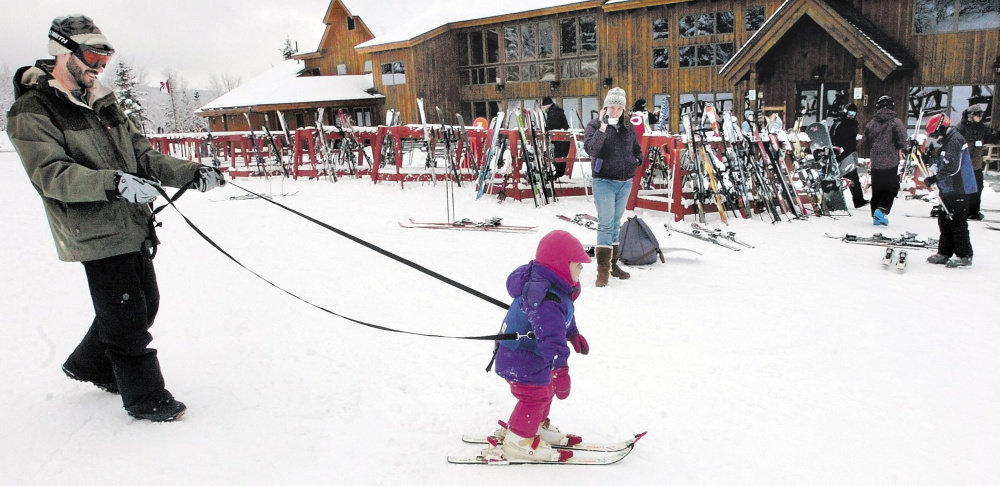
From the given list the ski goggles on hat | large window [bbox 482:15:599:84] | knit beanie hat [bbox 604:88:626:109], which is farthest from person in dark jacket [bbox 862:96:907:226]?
large window [bbox 482:15:599:84]

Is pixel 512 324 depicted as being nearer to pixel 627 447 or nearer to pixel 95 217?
pixel 627 447

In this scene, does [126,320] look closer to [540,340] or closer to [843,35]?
[540,340]

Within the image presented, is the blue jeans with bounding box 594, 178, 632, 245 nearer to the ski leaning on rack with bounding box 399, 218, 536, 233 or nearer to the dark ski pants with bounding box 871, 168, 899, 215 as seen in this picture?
the ski leaning on rack with bounding box 399, 218, 536, 233

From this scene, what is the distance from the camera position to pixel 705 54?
21016 millimetres

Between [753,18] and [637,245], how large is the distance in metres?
16.6

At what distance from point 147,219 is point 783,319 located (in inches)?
179

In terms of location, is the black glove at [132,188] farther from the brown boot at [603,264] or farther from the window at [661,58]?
the window at [661,58]


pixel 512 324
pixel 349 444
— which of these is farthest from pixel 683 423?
pixel 349 444

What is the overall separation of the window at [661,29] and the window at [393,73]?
1203 centimetres

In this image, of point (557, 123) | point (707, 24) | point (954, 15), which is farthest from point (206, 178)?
point (707, 24)

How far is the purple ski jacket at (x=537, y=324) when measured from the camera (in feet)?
8.73

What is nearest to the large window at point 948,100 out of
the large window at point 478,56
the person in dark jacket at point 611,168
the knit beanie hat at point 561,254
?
the person in dark jacket at point 611,168

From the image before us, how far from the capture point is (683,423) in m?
3.31

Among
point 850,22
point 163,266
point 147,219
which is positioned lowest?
point 163,266
